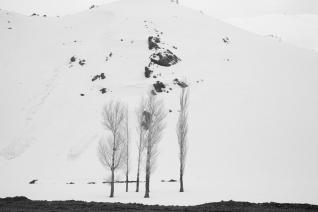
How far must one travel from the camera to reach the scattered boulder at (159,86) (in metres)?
63.2

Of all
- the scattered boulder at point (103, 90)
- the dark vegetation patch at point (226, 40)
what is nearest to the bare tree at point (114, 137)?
the scattered boulder at point (103, 90)

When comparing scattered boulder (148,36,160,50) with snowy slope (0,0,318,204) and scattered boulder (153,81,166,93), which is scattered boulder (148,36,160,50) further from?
scattered boulder (153,81,166,93)

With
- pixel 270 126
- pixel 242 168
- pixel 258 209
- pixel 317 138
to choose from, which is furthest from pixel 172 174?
pixel 258 209

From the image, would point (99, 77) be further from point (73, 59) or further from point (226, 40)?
point (226, 40)

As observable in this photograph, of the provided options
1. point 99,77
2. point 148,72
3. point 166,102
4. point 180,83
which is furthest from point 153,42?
point 166,102

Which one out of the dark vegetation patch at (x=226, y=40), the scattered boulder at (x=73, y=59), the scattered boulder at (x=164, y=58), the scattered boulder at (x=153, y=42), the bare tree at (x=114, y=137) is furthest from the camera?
the dark vegetation patch at (x=226, y=40)

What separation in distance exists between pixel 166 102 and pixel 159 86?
5.01m

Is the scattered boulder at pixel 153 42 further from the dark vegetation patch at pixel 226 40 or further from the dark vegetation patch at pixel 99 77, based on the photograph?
the dark vegetation patch at pixel 226 40

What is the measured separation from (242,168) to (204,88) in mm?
23176

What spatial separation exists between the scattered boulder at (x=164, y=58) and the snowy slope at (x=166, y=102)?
1.46 metres

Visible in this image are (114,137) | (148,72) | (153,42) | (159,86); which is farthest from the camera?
(153,42)

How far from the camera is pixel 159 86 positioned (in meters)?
63.7

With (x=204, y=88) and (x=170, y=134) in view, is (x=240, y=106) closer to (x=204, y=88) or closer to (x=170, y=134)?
(x=204, y=88)

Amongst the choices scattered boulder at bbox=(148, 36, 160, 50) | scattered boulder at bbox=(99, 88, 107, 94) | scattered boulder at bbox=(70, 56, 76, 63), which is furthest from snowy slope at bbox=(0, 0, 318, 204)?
scattered boulder at bbox=(148, 36, 160, 50)
